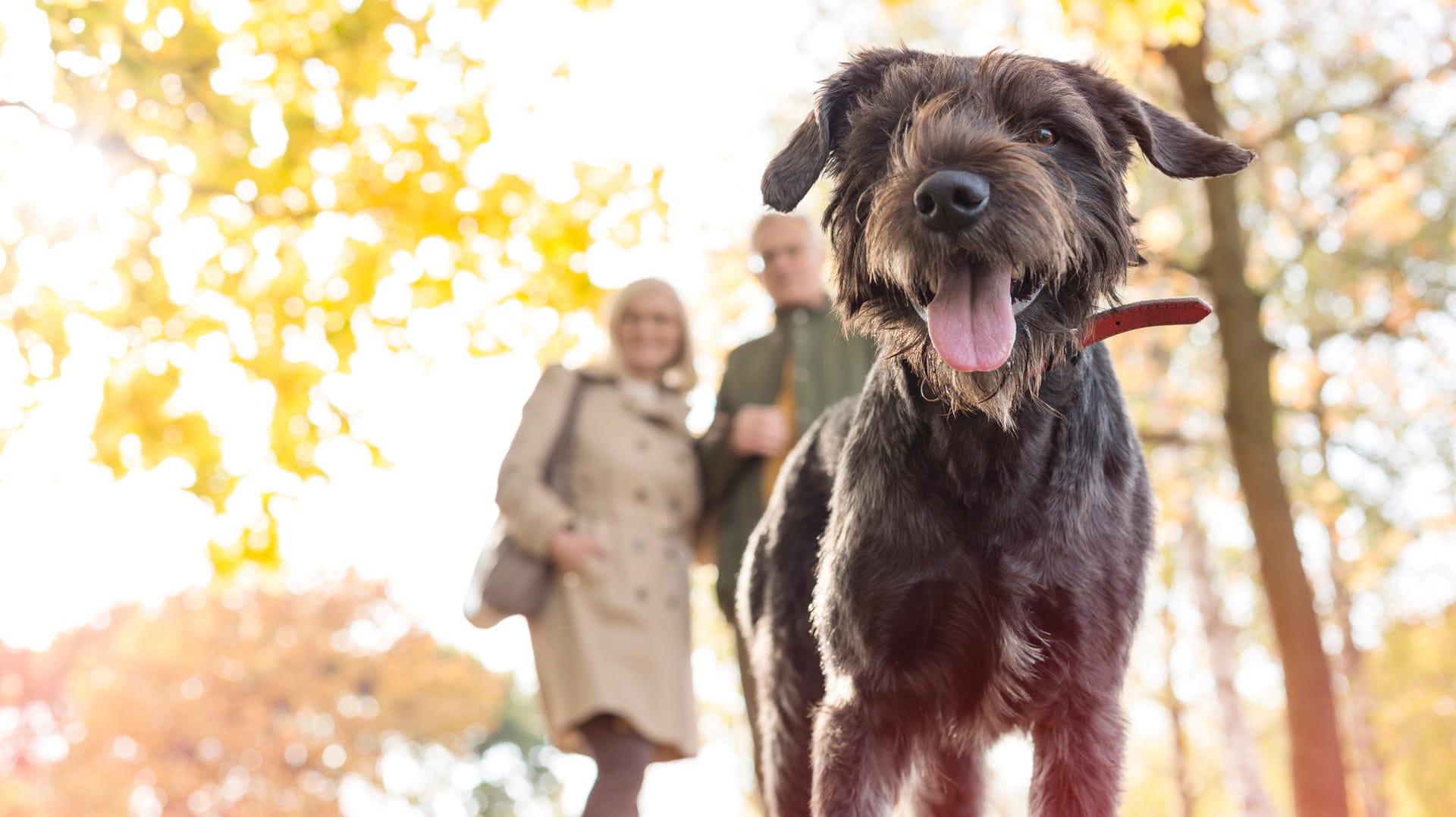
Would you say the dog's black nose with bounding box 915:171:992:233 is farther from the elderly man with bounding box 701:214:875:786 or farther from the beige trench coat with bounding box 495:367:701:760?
the beige trench coat with bounding box 495:367:701:760

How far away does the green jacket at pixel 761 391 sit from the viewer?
4.81 metres

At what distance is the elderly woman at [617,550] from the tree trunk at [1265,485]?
15.0 ft

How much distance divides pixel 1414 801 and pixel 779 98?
2257 cm

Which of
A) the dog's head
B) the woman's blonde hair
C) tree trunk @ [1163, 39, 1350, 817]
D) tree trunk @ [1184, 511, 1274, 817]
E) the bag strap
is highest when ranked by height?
the dog's head

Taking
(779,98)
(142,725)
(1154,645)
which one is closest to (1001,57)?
(779,98)

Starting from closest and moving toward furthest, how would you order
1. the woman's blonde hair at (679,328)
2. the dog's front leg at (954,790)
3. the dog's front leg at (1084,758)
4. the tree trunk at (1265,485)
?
the dog's front leg at (1084,758)
the dog's front leg at (954,790)
the woman's blonde hair at (679,328)
the tree trunk at (1265,485)

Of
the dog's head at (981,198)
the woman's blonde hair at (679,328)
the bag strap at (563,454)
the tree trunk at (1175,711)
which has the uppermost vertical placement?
the dog's head at (981,198)

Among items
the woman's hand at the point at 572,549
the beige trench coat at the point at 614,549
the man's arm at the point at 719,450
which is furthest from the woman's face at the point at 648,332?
the woman's hand at the point at 572,549

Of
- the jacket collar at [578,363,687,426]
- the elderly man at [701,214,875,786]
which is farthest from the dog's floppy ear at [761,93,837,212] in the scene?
the jacket collar at [578,363,687,426]

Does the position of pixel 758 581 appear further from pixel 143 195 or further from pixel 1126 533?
pixel 143 195

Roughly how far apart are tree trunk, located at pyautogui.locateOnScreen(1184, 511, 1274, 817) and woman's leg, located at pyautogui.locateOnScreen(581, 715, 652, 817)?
10213 mm

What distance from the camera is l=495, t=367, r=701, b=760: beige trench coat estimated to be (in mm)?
4820

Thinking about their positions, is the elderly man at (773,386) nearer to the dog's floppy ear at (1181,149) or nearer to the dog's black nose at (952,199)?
the dog's floppy ear at (1181,149)

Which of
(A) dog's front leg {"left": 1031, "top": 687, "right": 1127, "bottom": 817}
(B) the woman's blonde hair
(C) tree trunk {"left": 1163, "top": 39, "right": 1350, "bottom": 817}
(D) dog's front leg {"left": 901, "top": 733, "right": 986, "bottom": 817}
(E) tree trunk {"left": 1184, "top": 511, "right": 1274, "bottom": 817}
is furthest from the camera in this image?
(E) tree trunk {"left": 1184, "top": 511, "right": 1274, "bottom": 817}
